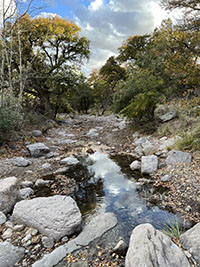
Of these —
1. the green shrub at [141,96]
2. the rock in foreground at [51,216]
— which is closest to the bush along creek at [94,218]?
the rock in foreground at [51,216]

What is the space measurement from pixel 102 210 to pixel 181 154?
2.90 m

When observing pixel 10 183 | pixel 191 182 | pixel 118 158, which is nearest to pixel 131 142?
pixel 118 158

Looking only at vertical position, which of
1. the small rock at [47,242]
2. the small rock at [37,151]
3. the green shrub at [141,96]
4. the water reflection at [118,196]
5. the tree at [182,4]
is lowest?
the water reflection at [118,196]

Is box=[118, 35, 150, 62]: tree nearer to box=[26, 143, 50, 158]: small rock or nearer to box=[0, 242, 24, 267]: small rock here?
A: box=[26, 143, 50, 158]: small rock

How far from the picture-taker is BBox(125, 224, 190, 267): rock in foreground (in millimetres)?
1778

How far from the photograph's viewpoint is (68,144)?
8086 millimetres

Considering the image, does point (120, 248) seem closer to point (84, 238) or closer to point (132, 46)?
point (84, 238)

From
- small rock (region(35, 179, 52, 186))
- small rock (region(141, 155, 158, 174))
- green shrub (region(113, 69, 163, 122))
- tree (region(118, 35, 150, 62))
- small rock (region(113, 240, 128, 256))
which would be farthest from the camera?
tree (region(118, 35, 150, 62))

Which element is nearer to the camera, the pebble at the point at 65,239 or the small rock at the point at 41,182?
the pebble at the point at 65,239

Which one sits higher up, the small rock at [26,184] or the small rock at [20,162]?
the small rock at [20,162]

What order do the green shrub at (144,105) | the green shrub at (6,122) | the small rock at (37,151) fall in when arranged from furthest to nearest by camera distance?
1. the green shrub at (144,105)
2. the small rock at (37,151)
3. the green shrub at (6,122)

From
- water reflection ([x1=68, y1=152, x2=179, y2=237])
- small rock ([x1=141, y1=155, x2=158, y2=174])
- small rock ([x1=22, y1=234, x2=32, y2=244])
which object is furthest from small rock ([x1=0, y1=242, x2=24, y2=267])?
small rock ([x1=141, y1=155, x2=158, y2=174])

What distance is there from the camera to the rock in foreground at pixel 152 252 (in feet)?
5.83

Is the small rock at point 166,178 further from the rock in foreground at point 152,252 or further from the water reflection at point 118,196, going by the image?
the rock in foreground at point 152,252
